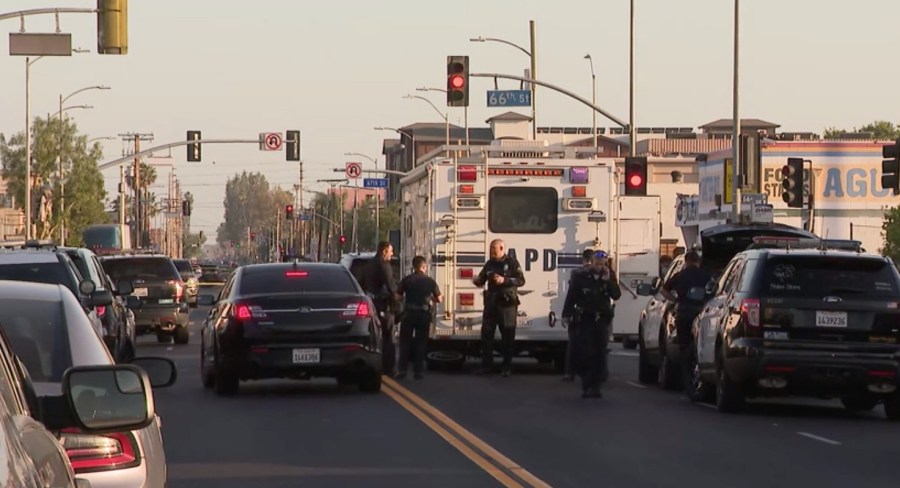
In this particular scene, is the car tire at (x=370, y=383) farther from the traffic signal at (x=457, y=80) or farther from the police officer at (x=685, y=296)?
the traffic signal at (x=457, y=80)

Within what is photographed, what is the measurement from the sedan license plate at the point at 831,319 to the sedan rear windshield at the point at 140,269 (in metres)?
20.1

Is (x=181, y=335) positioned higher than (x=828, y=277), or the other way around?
(x=828, y=277)

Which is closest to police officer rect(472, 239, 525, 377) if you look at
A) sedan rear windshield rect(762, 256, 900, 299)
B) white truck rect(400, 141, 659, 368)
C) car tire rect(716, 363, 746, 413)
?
white truck rect(400, 141, 659, 368)

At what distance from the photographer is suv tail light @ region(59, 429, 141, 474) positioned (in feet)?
21.6

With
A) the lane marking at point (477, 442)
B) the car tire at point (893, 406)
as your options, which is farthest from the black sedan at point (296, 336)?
the car tire at point (893, 406)

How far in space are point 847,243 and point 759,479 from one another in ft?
27.6

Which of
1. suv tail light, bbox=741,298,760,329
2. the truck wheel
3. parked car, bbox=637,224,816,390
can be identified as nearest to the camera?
suv tail light, bbox=741,298,760,329

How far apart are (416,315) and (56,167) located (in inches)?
2395

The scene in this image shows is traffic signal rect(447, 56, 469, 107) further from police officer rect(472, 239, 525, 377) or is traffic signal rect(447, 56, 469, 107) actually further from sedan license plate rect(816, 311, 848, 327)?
sedan license plate rect(816, 311, 848, 327)

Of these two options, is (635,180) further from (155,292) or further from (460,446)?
(460,446)

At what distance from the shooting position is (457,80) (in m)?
36.9

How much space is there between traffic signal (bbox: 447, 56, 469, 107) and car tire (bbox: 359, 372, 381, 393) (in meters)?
15.1

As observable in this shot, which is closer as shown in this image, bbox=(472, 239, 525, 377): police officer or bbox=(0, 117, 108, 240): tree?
bbox=(472, 239, 525, 377): police officer

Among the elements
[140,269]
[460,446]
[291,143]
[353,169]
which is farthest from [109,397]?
[353,169]
